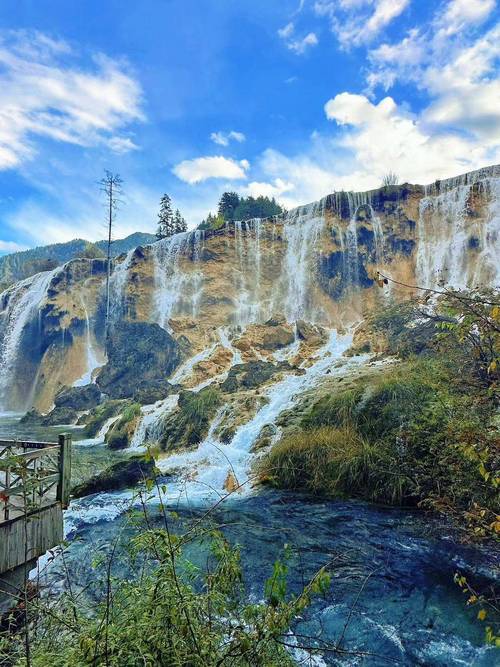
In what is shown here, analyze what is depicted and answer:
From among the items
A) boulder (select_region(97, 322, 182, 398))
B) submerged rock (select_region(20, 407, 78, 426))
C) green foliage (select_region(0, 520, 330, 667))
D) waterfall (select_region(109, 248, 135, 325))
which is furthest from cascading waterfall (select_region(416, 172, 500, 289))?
green foliage (select_region(0, 520, 330, 667))

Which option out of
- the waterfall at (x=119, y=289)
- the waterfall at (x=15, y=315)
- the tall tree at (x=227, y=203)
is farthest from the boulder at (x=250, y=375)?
the tall tree at (x=227, y=203)

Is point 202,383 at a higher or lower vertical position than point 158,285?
lower

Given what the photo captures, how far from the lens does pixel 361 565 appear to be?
7402mm

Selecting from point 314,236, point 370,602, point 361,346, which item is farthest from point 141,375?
point 370,602

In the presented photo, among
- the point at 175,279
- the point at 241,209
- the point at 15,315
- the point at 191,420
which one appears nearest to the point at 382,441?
the point at 191,420

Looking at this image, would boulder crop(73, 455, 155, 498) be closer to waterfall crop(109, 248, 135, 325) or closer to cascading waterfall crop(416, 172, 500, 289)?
cascading waterfall crop(416, 172, 500, 289)

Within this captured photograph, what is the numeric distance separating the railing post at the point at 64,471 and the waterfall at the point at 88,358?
28.1m

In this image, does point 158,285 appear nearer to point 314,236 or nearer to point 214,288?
point 214,288

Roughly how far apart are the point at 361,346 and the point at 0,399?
29141mm

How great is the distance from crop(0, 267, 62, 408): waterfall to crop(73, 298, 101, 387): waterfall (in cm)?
420

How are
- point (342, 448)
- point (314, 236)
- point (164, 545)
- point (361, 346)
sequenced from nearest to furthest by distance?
point (164, 545), point (342, 448), point (361, 346), point (314, 236)

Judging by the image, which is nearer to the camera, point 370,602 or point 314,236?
point 370,602

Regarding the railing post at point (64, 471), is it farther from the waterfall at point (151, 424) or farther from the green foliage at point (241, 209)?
the green foliage at point (241, 209)

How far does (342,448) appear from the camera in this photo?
426 inches
